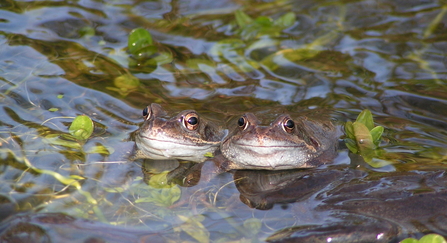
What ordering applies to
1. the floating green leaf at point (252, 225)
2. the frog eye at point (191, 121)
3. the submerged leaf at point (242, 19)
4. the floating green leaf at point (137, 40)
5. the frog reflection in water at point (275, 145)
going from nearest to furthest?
1. the floating green leaf at point (252, 225)
2. the frog reflection in water at point (275, 145)
3. the frog eye at point (191, 121)
4. the floating green leaf at point (137, 40)
5. the submerged leaf at point (242, 19)

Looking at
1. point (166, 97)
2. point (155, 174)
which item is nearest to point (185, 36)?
point (166, 97)

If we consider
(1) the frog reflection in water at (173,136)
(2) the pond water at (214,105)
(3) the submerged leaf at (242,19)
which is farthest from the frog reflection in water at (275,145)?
(3) the submerged leaf at (242,19)

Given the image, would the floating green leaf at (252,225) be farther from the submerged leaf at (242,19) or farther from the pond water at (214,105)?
the submerged leaf at (242,19)

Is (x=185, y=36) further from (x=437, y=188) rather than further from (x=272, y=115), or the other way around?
(x=437, y=188)

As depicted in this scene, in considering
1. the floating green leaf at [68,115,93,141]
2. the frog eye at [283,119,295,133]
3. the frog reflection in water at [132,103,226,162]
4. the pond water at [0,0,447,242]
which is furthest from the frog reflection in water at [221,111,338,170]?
the floating green leaf at [68,115,93,141]

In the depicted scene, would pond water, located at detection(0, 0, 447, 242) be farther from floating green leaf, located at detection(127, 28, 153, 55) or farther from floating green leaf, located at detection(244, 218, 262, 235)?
floating green leaf, located at detection(127, 28, 153, 55)
